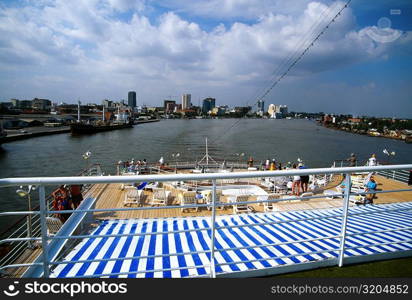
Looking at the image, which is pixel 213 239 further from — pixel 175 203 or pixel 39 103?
pixel 39 103

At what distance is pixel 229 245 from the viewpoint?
9.91 feet

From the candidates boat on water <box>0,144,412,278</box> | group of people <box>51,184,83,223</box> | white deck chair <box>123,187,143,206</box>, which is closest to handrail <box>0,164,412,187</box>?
boat on water <box>0,144,412,278</box>

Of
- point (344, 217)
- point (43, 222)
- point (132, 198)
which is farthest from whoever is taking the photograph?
point (132, 198)

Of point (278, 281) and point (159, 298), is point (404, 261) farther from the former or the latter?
point (159, 298)

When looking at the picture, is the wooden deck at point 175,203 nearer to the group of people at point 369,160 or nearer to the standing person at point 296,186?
the standing person at point 296,186

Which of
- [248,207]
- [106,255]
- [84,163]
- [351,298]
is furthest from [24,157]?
[351,298]

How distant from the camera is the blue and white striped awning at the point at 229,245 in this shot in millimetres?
2414

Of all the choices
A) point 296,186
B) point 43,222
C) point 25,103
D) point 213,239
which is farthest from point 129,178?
point 25,103

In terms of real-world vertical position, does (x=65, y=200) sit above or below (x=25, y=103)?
below

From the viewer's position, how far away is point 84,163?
96.5ft

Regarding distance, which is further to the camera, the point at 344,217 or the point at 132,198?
the point at 132,198

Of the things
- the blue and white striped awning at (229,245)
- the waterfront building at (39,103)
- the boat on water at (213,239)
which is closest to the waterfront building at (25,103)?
the waterfront building at (39,103)

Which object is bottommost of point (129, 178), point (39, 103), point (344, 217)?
point (344, 217)

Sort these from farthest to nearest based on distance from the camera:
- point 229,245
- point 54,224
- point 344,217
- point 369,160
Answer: point 369,160 → point 54,224 → point 229,245 → point 344,217
